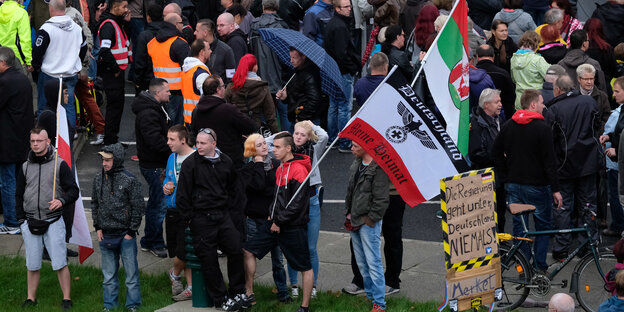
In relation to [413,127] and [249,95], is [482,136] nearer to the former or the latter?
[413,127]

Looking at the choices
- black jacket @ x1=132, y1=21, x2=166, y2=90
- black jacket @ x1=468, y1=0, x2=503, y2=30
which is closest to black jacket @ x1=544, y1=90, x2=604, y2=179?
black jacket @ x1=132, y1=21, x2=166, y2=90

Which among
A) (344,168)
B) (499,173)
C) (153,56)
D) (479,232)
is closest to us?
(479,232)

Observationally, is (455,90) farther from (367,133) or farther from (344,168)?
(344,168)

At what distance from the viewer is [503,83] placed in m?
13.1

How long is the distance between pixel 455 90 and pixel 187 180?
8.85 feet

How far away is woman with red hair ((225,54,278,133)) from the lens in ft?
41.2

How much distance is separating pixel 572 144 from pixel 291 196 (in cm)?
371

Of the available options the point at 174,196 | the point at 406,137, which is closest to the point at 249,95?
the point at 174,196

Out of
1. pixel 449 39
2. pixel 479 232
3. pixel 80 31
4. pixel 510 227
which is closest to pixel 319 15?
pixel 80 31

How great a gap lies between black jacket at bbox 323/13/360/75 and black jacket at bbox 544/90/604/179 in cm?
428

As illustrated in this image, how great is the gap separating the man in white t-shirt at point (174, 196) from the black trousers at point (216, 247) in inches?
19.7

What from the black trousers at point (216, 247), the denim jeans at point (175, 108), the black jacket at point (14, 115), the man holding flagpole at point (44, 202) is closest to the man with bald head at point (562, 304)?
the black trousers at point (216, 247)

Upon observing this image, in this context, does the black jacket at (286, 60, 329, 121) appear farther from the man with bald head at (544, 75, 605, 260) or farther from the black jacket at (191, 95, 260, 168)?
the man with bald head at (544, 75, 605, 260)

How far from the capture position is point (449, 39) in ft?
31.6
